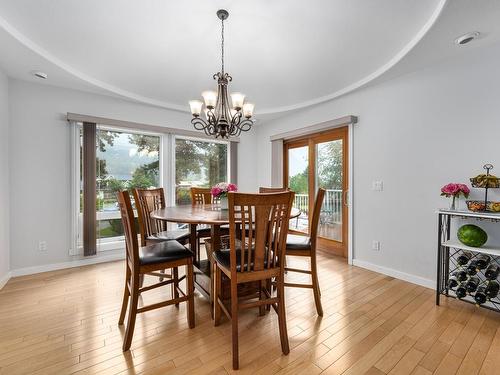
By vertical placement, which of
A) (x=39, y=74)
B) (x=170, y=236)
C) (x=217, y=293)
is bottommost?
(x=217, y=293)

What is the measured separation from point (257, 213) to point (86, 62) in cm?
265

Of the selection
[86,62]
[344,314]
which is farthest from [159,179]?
[344,314]

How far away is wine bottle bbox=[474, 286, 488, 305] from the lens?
2.07 m

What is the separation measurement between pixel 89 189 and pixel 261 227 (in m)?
2.92

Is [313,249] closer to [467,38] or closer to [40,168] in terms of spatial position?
[467,38]

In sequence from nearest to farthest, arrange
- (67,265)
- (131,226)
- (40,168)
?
1. (131,226)
2. (40,168)
3. (67,265)

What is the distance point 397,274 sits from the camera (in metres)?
2.94

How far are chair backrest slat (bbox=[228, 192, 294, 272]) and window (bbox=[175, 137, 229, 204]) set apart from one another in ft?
9.45

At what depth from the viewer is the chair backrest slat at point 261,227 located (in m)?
1.50

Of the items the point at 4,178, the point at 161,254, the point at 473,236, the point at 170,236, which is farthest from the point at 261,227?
the point at 4,178

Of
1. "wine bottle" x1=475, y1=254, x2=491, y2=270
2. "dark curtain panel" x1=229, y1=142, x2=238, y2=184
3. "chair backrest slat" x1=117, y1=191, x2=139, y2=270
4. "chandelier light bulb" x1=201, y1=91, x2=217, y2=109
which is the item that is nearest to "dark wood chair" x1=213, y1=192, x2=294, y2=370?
"chair backrest slat" x1=117, y1=191, x2=139, y2=270

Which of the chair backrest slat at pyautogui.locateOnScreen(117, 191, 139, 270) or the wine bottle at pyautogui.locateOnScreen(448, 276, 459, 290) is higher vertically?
the chair backrest slat at pyautogui.locateOnScreen(117, 191, 139, 270)

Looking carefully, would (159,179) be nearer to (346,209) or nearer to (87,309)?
(87,309)

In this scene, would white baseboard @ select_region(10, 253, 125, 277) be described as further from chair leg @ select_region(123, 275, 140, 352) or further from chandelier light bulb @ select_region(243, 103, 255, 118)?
chandelier light bulb @ select_region(243, 103, 255, 118)
